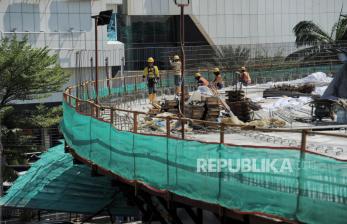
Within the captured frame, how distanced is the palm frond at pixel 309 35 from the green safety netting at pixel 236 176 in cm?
3927

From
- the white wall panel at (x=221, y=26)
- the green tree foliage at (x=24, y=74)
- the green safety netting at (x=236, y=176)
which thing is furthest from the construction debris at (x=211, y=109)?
the white wall panel at (x=221, y=26)

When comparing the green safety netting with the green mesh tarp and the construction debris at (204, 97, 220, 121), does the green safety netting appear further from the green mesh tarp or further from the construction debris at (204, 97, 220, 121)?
the construction debris at (204, 97, 220, 121)

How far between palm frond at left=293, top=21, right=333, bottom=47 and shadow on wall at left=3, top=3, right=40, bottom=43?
65.9 feet

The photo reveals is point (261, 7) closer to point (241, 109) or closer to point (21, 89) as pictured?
point (21, 89)

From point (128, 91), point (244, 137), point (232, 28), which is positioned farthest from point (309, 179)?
point (232, 28)

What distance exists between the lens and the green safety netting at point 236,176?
923 centimetres

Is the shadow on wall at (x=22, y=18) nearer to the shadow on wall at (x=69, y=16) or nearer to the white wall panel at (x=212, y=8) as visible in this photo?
the shadow on wall at (x=69, y=16)

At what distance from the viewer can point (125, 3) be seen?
54.9 m

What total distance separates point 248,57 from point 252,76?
25.7 ft

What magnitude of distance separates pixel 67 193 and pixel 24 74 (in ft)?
44.3

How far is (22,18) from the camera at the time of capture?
4366cm

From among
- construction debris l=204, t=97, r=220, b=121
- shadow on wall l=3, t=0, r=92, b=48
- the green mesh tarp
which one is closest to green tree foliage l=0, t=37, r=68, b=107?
shadow on wall l=3, t=0, r=92, b=48

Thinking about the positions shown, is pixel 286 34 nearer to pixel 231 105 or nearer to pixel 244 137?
pixel 231 105

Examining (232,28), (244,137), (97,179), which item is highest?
(232,28)
